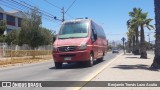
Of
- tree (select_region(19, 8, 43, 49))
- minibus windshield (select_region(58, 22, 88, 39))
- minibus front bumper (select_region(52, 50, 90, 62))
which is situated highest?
tree (select_region(19, 8, 43, 49))

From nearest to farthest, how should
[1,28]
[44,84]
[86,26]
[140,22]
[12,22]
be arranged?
[44,84]
[86,26]
[140,22]
[1,28]
[12,22]

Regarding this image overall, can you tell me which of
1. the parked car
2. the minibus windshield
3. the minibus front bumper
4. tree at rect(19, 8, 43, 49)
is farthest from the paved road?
tree at rect(19, 8, 43, 49)

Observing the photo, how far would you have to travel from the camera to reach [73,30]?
70.7 ft

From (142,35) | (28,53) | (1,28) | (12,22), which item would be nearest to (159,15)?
(28,53)

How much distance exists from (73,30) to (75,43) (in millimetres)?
1736

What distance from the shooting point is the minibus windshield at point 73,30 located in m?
21.1

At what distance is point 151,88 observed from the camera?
10.6m

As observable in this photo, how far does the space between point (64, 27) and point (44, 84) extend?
33.5 feet

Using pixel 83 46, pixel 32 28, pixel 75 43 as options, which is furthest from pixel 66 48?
pixel 32 28

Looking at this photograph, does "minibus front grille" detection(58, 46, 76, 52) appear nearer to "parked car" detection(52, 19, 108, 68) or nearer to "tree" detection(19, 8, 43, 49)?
"parked car" detection(52, 19, 108, 68)

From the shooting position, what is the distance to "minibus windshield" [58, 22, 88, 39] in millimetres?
21062

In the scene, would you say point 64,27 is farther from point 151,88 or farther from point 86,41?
point 151,88

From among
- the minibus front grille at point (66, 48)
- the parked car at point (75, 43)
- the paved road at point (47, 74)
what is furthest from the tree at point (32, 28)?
the paved road at point (47, 74)

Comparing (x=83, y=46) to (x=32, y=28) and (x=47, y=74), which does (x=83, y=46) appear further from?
(x=32, y=28)
